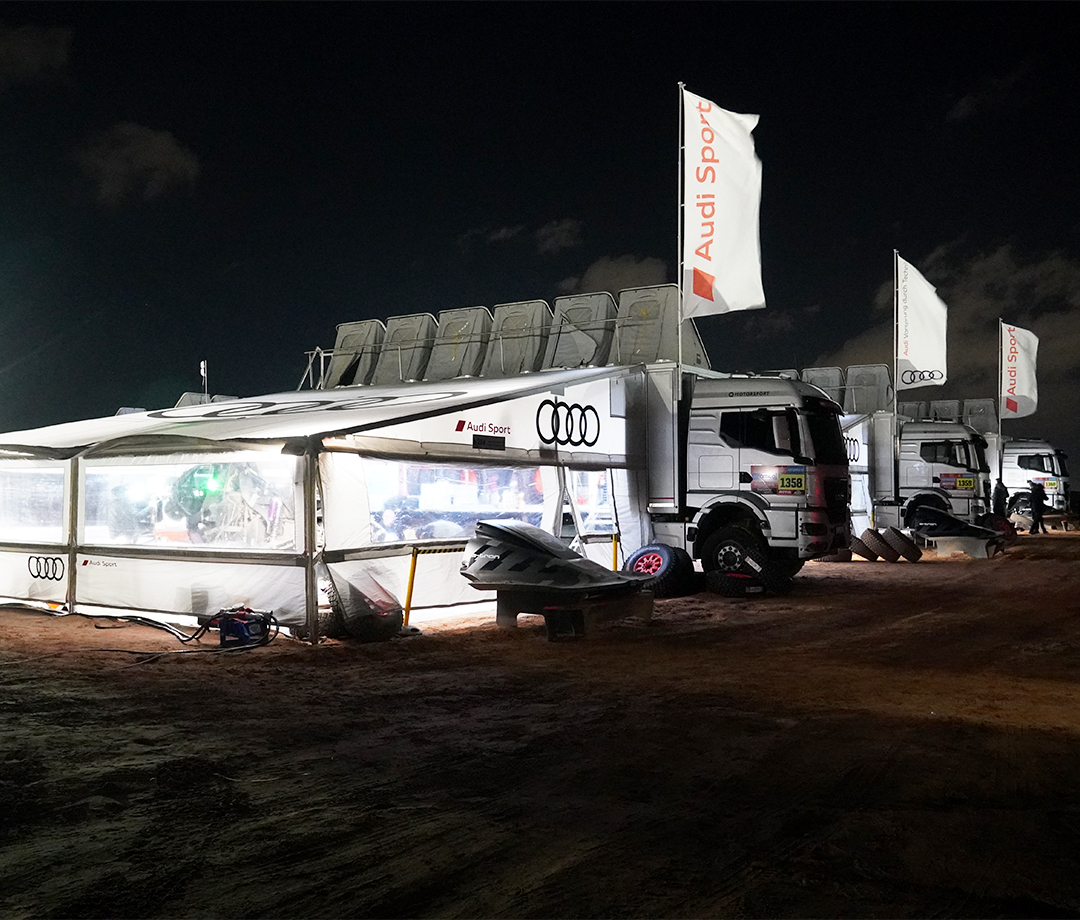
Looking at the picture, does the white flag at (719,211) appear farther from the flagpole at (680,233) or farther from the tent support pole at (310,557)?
the tent support pole at (310,557)

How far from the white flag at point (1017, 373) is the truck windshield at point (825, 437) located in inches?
615

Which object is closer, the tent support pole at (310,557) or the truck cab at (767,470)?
the tent support pole at (310,557)

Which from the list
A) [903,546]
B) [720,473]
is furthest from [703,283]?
[903,546]

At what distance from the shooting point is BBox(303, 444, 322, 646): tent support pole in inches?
395

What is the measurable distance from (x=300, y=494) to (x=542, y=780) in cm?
562

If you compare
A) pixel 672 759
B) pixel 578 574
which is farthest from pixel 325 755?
pixel 578 574

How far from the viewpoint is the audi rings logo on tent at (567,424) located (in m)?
13.5

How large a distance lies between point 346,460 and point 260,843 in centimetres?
655

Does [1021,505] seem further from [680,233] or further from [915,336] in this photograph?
[680,233]

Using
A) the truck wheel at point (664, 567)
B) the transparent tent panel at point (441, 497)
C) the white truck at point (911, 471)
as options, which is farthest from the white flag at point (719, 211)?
the white truck at point (911, 471)

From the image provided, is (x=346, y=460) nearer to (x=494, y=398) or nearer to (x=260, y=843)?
(x=494, y=398)

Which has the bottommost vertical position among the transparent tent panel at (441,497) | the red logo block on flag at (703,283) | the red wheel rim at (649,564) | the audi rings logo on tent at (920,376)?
the red wheel rim at (649,564)

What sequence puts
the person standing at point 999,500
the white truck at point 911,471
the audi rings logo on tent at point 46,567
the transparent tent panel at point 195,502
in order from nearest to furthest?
the transparent tent panel at point 195,502
the audi rings logo on tent at point 46,567
the white truck at point 911,471
the person standing at point 999,500

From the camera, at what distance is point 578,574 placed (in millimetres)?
10625
